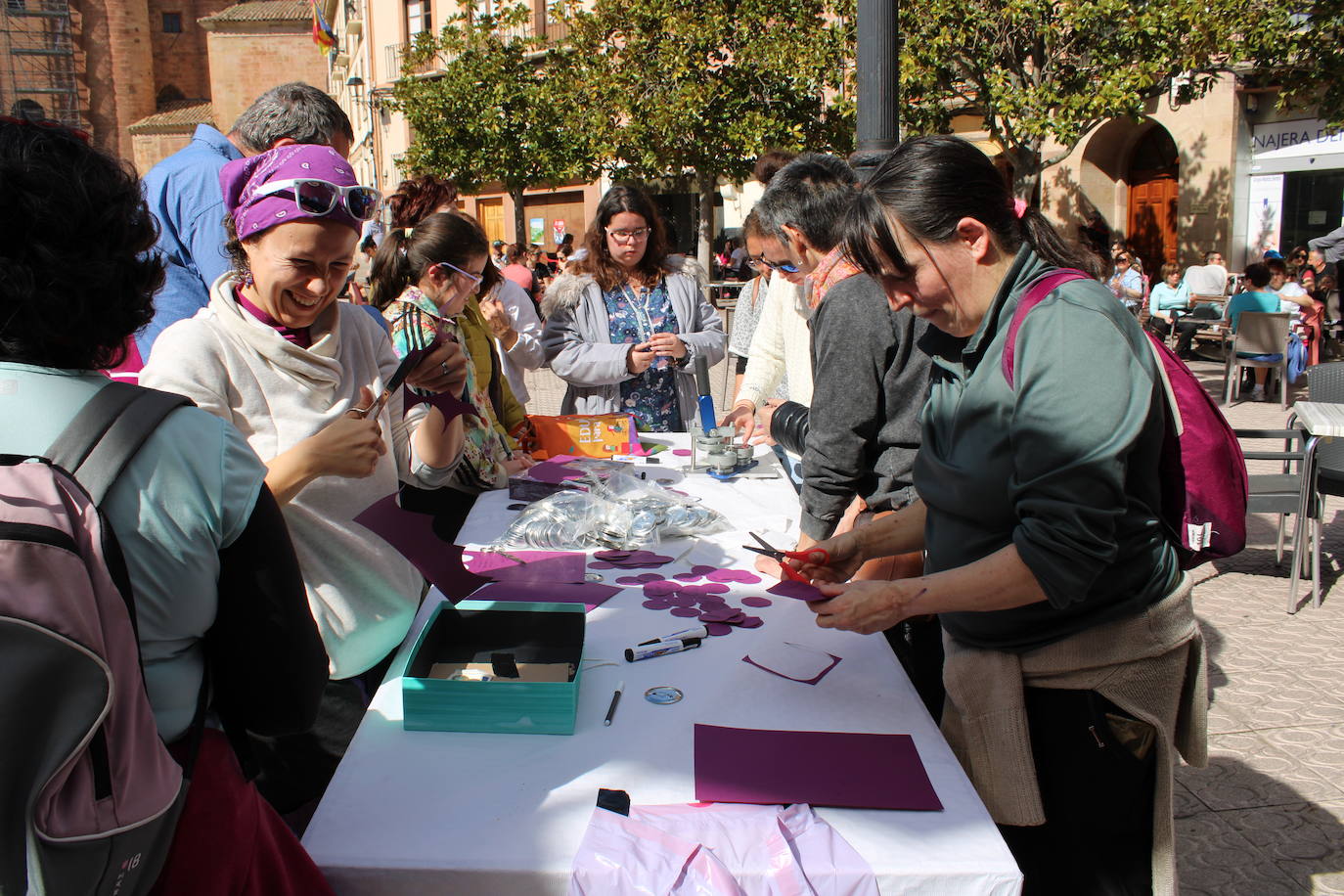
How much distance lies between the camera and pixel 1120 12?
9125mm

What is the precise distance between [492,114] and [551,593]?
18778mm

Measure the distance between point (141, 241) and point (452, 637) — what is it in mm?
1036

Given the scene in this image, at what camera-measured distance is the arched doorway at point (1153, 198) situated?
55.6 ft

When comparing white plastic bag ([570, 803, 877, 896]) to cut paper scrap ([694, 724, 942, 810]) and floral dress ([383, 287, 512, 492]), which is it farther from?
floral dress ([383, 287, 512, 492])

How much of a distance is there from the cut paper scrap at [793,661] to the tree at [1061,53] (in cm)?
860

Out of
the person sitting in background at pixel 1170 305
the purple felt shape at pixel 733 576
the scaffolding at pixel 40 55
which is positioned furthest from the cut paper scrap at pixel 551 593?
the scaffolding at pixel 40 55

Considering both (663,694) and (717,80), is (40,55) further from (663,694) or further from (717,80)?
(663,694)

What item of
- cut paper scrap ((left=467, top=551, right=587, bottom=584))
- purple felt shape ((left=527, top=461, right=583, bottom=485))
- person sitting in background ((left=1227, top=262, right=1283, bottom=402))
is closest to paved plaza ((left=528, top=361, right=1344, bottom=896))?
cut paper scrap ((left=467, top=551, right=587, bottom=584))

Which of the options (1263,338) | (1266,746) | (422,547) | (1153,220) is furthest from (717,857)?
(1153,220)

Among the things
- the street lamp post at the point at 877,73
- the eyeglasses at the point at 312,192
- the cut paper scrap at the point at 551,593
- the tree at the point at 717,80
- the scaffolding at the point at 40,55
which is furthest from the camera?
the scaffolding at the point at 40,55

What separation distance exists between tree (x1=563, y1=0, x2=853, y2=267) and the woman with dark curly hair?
1394 centimetres

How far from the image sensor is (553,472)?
328 centimetres

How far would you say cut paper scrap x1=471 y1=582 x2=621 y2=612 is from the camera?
7.18 ft

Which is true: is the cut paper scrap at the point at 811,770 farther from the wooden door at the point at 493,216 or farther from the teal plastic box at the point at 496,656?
the wooden door at the point at 493,216
